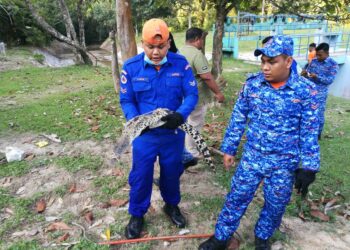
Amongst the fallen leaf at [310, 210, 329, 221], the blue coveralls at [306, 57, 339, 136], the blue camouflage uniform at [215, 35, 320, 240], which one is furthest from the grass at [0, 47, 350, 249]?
the blue coveralls at [306, 57, 339, 136]

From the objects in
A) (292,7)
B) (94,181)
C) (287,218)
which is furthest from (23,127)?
(292,7)

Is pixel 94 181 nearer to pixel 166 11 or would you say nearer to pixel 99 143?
pixel 99 143

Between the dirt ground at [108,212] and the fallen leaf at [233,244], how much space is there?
144 millimetres

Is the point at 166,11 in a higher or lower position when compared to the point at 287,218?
higher

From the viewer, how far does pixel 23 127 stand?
6.23 meters

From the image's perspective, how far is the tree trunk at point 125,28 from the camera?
5188mm

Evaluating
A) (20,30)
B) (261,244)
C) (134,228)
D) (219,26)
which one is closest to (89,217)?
A: (134,228)

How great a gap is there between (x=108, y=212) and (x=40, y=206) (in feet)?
2.63

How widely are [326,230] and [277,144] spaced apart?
4.99 ft

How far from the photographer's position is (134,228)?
3258 mm

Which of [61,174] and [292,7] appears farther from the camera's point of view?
[292,7]

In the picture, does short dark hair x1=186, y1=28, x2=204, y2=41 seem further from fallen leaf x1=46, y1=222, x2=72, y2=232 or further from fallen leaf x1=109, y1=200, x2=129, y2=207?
fallen leaf x1=46, y1=222, x2=72, y2=232

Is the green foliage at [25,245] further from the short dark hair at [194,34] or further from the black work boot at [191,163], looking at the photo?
the short dark hair at [194,34]

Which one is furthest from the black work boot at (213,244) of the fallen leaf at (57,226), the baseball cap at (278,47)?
the baseball cap at (278,47)
